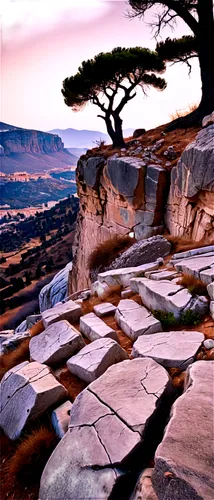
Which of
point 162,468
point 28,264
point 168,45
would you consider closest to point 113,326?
point 162,468

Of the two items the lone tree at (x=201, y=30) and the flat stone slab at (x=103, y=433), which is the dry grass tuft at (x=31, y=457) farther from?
the lone tree at (x=201, y=30)

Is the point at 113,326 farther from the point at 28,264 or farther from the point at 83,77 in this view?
the point at 28,264

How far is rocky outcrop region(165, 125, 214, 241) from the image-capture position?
24.1 ft

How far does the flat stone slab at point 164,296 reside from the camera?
4.26 meters

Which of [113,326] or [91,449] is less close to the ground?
[91,449]

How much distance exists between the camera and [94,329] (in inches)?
171

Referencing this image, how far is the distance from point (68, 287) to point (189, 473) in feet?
52.7

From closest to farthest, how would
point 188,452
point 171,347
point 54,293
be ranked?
point 188,452 < point 171,347 < point 54,293

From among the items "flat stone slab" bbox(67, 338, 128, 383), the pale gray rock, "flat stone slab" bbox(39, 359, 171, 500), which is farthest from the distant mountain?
"flat stone slab" bbox(39, 359, 171, 500)

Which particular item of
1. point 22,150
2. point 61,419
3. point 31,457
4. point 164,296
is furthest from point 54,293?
point 22,150

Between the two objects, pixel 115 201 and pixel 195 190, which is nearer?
pixel 195 190

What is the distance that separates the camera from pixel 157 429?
7.94 ft

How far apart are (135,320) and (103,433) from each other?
2145 mm

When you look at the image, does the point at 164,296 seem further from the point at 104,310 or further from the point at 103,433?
the point at 103,433
